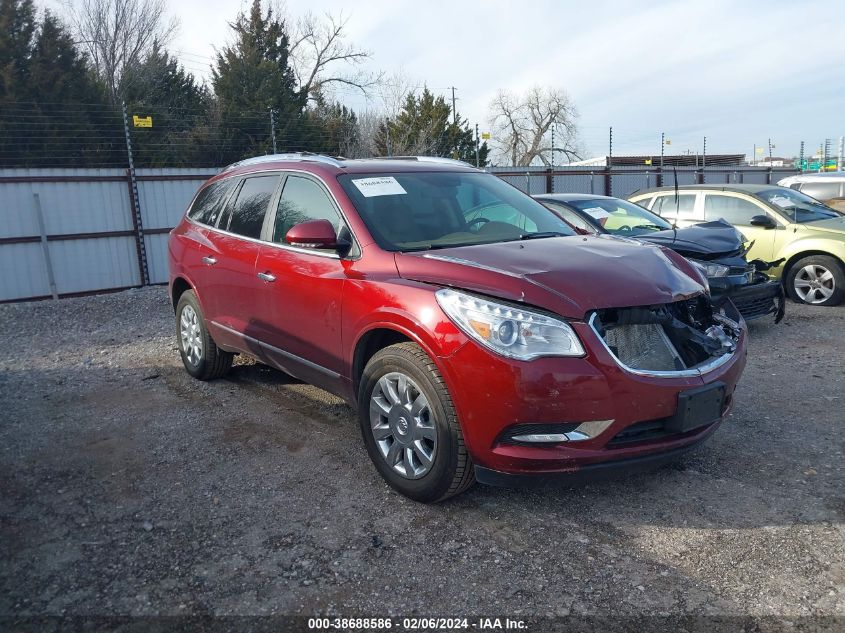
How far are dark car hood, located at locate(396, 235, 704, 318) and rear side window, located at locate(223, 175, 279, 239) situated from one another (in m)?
1.64

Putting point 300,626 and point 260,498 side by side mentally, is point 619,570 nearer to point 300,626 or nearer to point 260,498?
point 300,626

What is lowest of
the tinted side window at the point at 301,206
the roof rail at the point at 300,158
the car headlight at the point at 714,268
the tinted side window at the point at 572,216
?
the car headlight at the point at 714,268

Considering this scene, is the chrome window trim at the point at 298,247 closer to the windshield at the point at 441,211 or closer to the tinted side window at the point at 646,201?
the windshield at the point at 441,211

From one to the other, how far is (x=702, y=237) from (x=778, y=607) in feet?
16.2

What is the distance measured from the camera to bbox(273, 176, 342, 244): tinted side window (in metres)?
4.23

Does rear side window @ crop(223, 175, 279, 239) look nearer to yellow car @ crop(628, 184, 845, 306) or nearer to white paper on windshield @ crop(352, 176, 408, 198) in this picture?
white paper on windshield @ crop(352, 176, 408, 198)

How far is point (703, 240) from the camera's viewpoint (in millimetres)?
6828

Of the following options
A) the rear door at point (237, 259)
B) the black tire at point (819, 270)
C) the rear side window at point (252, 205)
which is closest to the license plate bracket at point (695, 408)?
the rear door at point (237, 259)

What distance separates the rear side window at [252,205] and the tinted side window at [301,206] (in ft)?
0.69

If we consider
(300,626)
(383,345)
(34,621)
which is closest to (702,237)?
(383,345)

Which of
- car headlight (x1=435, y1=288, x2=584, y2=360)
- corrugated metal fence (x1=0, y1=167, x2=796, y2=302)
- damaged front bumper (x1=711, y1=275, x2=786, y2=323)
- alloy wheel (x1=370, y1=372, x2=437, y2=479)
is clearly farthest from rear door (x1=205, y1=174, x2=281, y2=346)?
corrugated metal fence (x1=0, y1=167, x2=796, y2=302)

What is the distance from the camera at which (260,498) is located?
3.66 metres

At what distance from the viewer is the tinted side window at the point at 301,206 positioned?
423cm

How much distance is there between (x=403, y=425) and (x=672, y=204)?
768 centimetres
